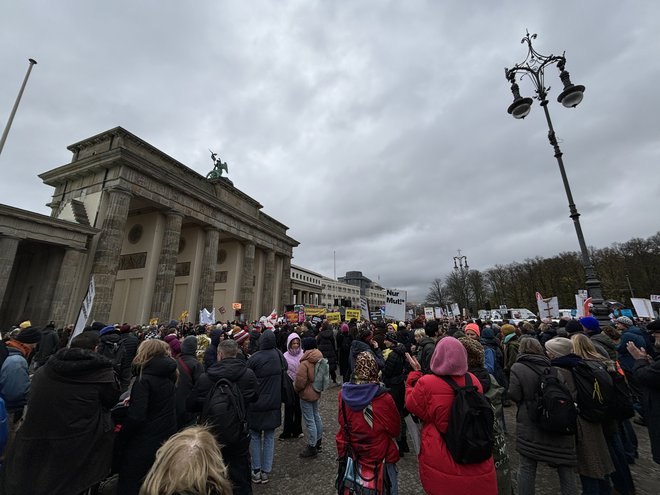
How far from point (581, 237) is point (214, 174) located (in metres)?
32.2

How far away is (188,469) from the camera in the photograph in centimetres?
124

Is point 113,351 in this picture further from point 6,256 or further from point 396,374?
point 6,256

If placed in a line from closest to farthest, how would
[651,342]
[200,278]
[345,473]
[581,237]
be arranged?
[345,473] < [651,342] < [581,237] < [200,278]

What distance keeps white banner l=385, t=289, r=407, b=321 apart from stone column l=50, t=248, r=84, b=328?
1731 centimetres

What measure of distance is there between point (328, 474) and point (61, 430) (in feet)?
11.3

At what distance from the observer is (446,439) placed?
7.68ft

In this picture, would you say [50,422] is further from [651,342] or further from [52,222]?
[52,222]

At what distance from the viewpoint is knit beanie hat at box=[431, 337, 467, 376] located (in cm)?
244

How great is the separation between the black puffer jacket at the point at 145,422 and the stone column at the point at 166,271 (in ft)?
65.5

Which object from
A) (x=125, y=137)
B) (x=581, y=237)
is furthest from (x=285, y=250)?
(x=581, y=237)

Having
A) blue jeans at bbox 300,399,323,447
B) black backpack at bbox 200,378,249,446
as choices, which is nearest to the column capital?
blue jeans at bbox 300,399,323,447

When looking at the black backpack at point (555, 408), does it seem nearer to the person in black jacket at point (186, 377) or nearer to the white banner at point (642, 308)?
the person in black jacket at point (186, 377)

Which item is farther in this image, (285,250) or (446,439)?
(285,250)

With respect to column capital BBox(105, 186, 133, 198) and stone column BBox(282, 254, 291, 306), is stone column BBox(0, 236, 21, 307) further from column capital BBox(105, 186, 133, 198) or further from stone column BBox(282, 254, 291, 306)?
stone column BBox(282, 254, 291, 306)
